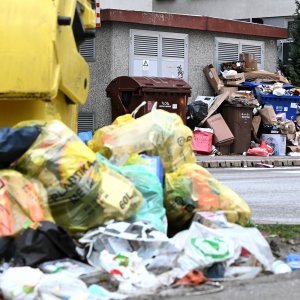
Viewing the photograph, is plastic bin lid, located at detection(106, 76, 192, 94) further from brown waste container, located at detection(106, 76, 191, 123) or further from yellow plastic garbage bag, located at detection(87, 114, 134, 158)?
yellow plastic garbage bag, located at detection(87, 114, 134, 158)

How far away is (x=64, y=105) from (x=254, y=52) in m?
15.7

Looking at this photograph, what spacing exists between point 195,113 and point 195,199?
39.4 ft

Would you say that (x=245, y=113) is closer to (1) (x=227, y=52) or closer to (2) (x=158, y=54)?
(2) (x=158, y=54)

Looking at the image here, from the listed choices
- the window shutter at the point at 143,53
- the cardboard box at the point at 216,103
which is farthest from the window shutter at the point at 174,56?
the cardboard box at the point at 216,103

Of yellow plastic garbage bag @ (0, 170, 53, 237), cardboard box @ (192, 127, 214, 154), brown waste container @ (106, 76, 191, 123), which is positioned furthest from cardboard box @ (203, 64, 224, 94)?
yellow plastic garbage bag @ (0, 170, 53, 237)

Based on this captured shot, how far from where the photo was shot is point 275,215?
26.4 ft

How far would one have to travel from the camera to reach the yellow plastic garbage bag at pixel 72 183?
4.96 meters

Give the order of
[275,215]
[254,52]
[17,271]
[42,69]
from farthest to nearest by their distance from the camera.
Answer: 1. [254,52]
2. [275,215]
3. [42,69]
4. [17,271]

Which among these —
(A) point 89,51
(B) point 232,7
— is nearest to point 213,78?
(A) point 89,51

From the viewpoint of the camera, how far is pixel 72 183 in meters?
4.95

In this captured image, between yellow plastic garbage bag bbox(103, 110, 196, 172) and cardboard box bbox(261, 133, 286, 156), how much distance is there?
12.1m

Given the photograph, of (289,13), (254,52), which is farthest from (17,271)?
(289,13)

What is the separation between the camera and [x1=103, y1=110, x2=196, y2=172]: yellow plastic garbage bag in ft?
19.9

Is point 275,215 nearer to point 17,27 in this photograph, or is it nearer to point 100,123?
point 17,27
